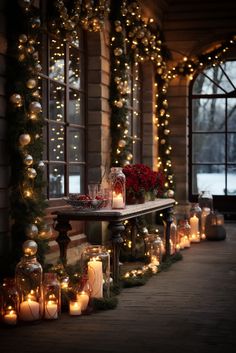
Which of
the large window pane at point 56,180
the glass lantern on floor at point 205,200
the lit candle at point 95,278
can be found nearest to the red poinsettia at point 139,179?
the large window pane at point 56,180

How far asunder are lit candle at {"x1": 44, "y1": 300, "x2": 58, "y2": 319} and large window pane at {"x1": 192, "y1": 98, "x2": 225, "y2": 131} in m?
7.43

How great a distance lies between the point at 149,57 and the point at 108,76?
7.24ft

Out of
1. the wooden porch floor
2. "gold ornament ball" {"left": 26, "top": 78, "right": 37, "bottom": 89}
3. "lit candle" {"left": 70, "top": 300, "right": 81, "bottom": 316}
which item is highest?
"gold ornament ball" {"left": 26, "top": 78, "right": 37, "bottom": 89}

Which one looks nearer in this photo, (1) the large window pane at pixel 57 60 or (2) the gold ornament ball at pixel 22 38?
(2) the gold ornament ball at pixel 22 38

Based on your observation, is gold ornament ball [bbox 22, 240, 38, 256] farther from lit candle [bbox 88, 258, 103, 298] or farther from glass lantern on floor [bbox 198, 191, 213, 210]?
glass lantern on floor [bbox 198, 191, 213, 210]

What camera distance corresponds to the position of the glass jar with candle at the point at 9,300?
4470 millimetres

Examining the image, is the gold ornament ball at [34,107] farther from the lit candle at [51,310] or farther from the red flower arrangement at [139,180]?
the red flower arrangement at [139,180]

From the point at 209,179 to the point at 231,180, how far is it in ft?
1.23

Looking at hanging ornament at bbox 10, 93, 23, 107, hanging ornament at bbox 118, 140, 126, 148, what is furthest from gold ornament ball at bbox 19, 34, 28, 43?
hanging ornament at bbox 118, 140, 126, 148

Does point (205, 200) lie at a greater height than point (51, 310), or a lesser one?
greater

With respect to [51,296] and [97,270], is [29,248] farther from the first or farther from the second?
[97,270]

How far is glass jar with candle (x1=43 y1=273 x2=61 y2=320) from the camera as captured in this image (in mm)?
4602

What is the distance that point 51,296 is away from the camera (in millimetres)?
4648

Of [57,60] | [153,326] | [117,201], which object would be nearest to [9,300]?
[153,326]
